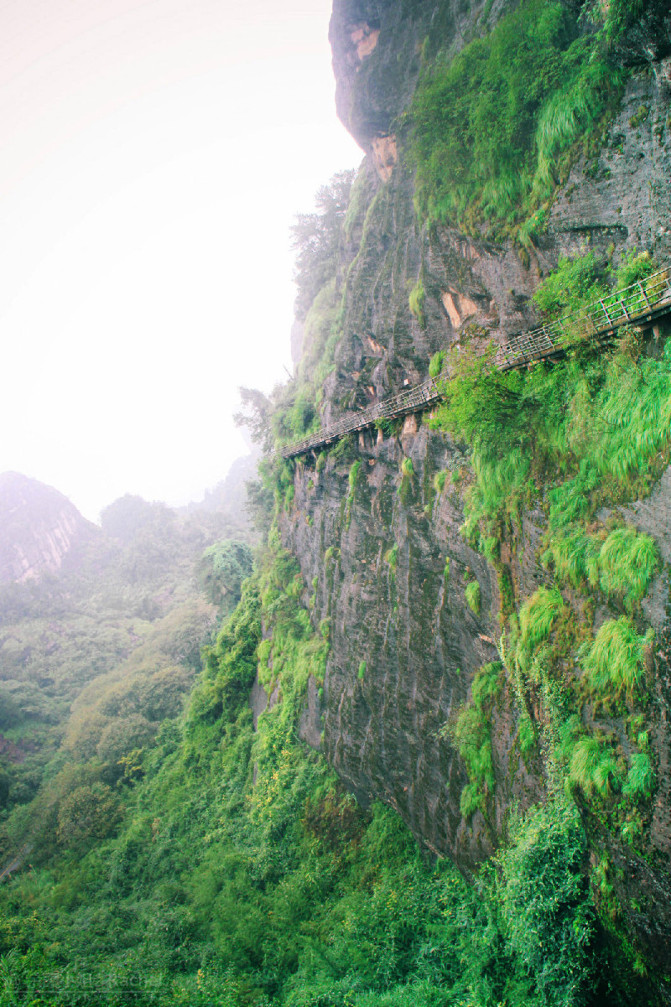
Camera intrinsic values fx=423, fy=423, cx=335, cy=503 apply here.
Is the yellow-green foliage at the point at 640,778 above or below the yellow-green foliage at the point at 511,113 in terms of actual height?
below

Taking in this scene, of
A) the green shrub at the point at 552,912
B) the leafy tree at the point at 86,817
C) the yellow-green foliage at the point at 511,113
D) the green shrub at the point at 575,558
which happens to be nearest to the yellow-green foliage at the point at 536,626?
the green shrub at the point at 575,558

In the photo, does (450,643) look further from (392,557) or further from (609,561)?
(609,561)

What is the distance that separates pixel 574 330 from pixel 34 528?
9882 cm

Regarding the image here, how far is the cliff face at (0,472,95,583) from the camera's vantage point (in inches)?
3009

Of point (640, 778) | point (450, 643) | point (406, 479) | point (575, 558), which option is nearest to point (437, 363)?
point (406, 479)

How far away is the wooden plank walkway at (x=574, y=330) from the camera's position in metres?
7.06

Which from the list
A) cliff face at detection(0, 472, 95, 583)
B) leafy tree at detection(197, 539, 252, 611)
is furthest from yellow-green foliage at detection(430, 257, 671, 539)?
cliff face at detection(0, 472, 95, 583)

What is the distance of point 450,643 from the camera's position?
11.5 m

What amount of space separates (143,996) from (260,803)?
672 cm

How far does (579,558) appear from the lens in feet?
26.8

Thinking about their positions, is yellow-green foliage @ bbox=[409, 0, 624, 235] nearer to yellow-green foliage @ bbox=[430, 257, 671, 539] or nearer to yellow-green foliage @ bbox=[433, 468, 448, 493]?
yellow-green foliage @ bbox=[430, 257, 671, 539]

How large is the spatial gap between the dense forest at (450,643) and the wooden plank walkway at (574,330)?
0.22 meters

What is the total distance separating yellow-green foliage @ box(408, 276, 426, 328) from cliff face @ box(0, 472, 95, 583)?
8503cm

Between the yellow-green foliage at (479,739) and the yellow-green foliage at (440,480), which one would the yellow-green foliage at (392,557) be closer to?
the yellow-green foliage at (440,480)
